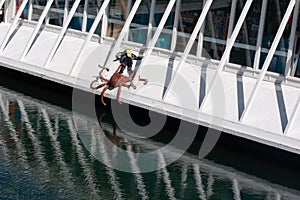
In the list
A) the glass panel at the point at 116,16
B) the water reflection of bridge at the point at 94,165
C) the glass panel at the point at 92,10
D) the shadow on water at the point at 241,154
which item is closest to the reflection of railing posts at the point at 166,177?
the water reflection of bridge at the point at 94,165

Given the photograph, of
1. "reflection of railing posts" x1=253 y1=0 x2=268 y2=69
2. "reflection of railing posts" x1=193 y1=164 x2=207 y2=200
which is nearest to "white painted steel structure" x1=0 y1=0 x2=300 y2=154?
A: "reflection of railing posts" x1=253 y1=0 x2=268 y2=69

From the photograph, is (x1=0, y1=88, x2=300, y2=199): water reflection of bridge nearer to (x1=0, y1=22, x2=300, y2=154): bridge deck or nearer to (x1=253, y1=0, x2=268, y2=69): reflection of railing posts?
(x1=0, y1=22, x2=300, y2=154): bridge deck

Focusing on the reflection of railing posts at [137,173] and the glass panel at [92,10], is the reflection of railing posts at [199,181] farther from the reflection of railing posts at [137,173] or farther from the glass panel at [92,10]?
the glass panel at [92,10]

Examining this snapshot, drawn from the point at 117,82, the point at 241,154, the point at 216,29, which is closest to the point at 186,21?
the point at 216,29

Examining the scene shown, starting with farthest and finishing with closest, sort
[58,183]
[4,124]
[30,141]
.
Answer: [4,124]
[30,141]
[58,183]

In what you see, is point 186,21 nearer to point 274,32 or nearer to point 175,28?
point 175,28

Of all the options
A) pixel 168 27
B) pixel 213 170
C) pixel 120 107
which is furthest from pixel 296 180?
pixel 168 27

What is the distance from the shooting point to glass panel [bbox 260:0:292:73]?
1778cm

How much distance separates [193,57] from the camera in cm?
1933

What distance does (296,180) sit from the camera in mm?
14805

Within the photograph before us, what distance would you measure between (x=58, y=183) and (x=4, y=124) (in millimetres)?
4071

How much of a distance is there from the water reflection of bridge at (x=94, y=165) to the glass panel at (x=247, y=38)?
392 cm

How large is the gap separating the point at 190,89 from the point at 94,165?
3863 millimetres

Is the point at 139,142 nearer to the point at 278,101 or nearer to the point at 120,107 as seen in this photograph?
the point at 120,107
